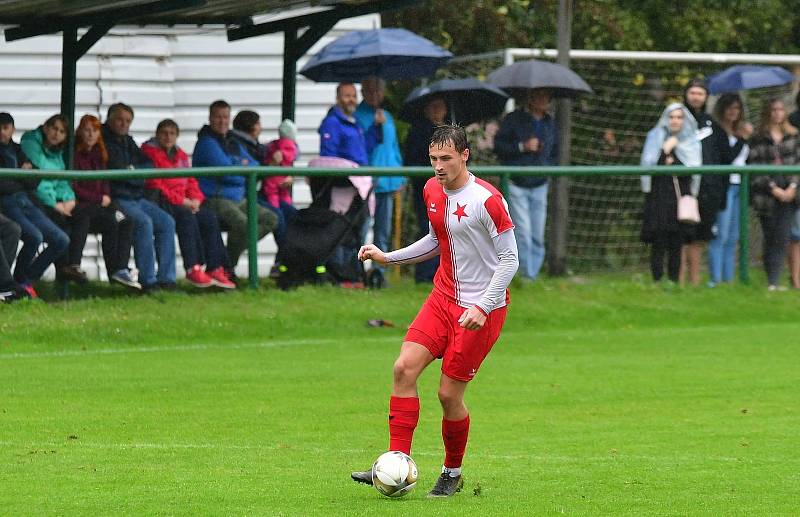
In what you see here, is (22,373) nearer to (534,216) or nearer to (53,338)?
(53,338)

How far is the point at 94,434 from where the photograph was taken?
34.4 ft

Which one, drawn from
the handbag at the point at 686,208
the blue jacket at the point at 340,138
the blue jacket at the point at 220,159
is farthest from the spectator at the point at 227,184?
the handbag at the point at 686,208

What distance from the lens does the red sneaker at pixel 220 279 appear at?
53.4 feet

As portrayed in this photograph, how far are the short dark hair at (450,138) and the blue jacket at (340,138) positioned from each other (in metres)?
9.01

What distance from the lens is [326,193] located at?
16906 mm

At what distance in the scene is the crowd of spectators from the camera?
1527cm

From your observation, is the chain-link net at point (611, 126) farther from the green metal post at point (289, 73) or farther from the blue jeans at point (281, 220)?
the blue jeans at point (281, 220)

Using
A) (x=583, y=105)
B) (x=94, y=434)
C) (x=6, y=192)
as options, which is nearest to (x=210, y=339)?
(x=6, y=192)

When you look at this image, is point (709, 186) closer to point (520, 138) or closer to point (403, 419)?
point (520, 138)

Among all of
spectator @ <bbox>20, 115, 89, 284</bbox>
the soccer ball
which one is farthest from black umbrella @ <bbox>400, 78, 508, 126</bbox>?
the soccer ball

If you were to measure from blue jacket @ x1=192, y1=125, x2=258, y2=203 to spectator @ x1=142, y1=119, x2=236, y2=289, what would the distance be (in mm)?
180

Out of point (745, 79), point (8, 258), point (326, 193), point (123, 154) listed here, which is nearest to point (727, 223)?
point (745, 79)

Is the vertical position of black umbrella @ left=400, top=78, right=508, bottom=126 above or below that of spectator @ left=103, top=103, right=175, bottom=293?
above

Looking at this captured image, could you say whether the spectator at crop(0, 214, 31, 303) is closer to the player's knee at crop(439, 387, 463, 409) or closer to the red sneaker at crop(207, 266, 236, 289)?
the red sneaker at crop(207, 266, 236, 289)
